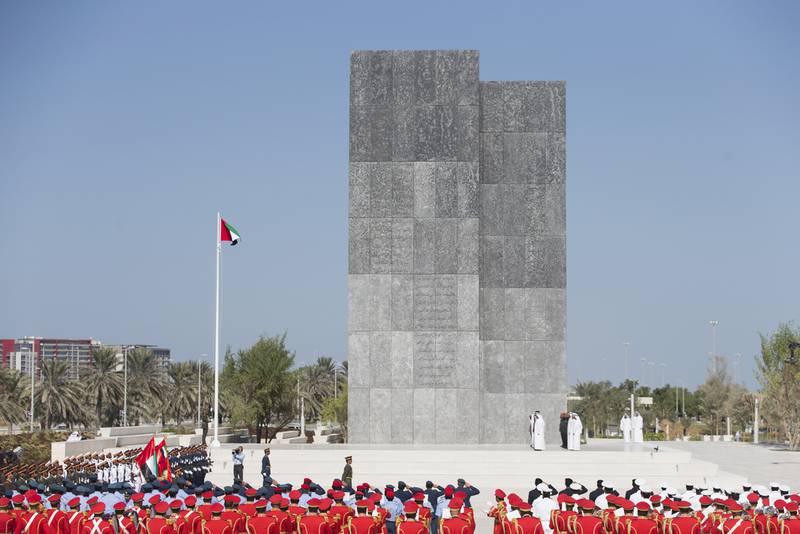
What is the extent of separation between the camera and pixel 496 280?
41.5 meters

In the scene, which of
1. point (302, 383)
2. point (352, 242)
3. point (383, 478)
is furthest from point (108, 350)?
point (383, 478)

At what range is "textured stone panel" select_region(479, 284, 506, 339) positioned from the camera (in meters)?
41.3

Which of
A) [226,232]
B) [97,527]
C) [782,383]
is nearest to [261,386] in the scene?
[226,232]

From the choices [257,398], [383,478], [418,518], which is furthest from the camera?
[257,398]

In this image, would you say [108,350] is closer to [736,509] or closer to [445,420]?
[445,420]

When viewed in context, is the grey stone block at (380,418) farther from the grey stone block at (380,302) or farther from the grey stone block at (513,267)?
the grey stone block at (513,267)

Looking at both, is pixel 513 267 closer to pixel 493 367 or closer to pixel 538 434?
pixel 493 367

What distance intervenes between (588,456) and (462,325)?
22.5ft

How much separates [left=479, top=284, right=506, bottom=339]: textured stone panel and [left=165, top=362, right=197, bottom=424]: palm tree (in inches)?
1783

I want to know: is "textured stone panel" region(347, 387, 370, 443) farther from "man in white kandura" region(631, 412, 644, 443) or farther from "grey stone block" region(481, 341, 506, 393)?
"man in white kandura" region(631, 412, 644, 443)

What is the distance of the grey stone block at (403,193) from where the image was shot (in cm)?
4100

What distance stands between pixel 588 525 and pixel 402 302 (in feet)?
80.9

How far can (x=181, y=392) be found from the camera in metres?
83.9

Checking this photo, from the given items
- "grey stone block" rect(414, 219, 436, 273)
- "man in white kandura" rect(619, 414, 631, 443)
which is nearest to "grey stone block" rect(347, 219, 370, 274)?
"grey stone block" rect(414, 219, 436, 273)
